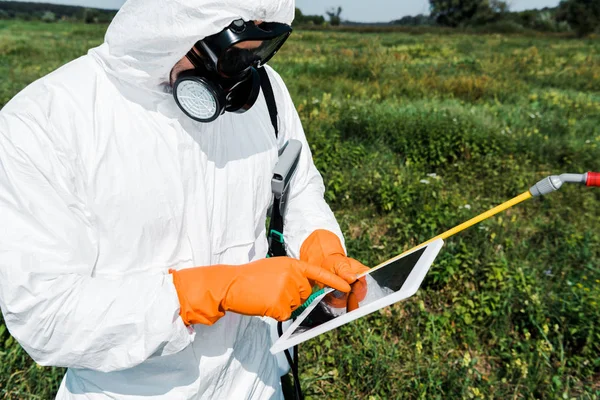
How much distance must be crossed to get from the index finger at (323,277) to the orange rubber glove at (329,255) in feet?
0.32

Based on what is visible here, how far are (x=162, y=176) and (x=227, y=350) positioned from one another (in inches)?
22.1

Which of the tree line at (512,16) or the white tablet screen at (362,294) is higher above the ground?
the tree line at (512,16)

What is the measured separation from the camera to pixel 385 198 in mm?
3732

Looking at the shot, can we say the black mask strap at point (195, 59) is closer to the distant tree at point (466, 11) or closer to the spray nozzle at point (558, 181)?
the spray nozzle at point (558, 181)

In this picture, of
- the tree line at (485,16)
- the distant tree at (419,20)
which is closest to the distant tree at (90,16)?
the tree line at (485,16)

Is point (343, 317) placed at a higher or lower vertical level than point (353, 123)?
higher

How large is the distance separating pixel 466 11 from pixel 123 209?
159ft

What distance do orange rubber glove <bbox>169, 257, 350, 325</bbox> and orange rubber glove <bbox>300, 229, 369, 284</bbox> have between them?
139mm

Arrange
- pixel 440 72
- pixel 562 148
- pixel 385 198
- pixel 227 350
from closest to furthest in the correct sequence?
pixel 227 350
pixel 385 198
pixel 562 148
pixel 440 72

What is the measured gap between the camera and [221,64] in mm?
1149

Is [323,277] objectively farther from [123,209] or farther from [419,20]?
[419,20]

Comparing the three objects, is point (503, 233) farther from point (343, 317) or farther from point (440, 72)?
point (440, 72)

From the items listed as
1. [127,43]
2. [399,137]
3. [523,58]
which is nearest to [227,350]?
[127,43]

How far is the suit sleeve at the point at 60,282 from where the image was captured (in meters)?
0.92
